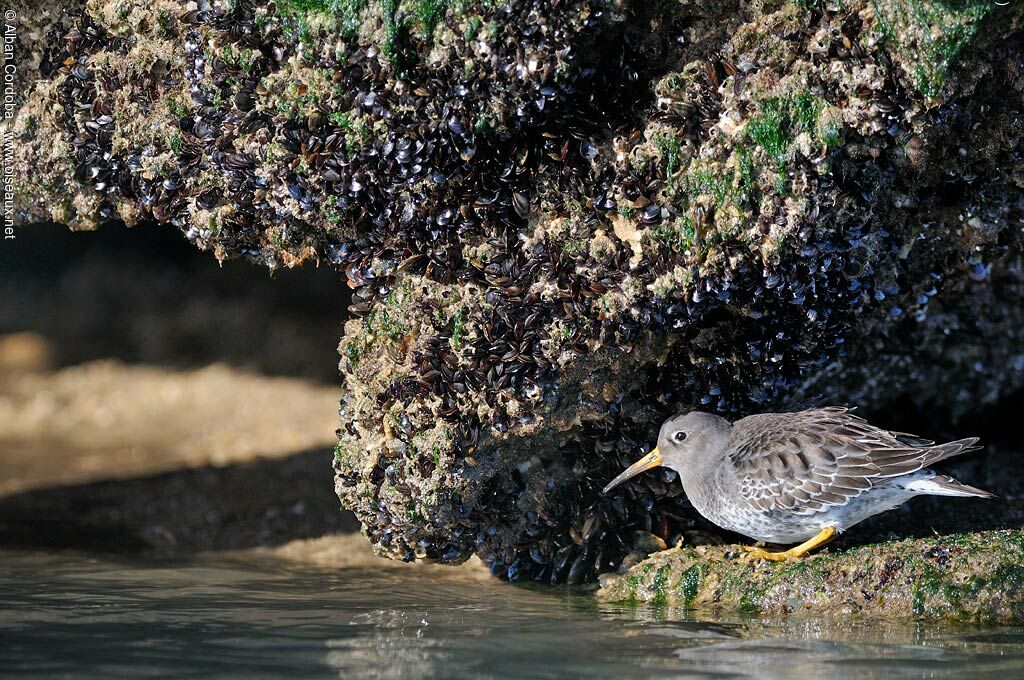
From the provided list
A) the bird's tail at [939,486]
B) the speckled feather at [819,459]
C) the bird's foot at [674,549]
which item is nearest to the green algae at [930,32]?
the speckled feather at [819,459]

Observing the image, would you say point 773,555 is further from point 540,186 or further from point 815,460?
point 540,186

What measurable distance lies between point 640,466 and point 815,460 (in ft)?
3.53

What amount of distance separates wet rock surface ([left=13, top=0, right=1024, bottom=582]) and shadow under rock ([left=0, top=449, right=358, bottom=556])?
2.14 m

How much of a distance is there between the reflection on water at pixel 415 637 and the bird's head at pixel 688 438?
0.94 meters

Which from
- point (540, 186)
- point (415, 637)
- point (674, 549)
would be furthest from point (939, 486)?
point (415, 637)

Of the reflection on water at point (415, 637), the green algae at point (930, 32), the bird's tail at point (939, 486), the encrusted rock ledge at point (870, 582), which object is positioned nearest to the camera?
the reflection on water at point (415, 637)

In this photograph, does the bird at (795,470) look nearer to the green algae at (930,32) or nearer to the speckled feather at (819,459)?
the speckled feather at (819,459)

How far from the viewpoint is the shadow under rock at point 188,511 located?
817cm

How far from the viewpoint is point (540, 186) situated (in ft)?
19.8

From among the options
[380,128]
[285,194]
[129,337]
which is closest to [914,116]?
[380,128]

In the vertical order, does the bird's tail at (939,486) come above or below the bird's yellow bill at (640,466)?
below

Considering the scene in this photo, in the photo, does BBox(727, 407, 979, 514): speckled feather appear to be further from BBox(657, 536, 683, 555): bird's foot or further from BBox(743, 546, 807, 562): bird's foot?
BBox(657, 536, 683, 555): bird's foot

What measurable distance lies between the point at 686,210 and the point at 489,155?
1126 mm

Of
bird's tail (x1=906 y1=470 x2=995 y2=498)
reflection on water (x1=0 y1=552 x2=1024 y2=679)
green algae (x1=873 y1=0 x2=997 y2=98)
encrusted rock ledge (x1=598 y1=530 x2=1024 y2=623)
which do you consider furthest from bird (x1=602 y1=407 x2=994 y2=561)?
green algae (x1=873 y1=0 x2=997 y2=98)
